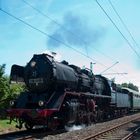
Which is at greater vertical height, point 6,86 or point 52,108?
point 6,86

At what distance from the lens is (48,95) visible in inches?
704

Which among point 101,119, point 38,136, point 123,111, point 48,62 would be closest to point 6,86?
point 101,119

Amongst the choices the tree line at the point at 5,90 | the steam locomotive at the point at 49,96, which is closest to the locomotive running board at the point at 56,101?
the steam locomotive at the point at 49,96

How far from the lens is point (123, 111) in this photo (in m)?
36.8

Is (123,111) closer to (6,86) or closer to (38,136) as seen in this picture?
(6,86)

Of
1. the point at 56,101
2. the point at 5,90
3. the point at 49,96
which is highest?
the point at 5,90

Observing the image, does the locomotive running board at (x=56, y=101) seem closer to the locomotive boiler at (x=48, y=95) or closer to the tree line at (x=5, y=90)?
the locomotive boiler at (x=48, y=95)

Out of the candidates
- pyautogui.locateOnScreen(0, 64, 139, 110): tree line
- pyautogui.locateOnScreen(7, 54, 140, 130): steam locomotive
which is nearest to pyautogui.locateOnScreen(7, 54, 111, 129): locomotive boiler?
pyautogui.locateOnScreen(7, 54, 140, 130): steam locomotive

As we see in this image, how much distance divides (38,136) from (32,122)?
9.19ft

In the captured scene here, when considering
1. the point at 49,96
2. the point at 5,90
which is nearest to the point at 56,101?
the point at 49,96

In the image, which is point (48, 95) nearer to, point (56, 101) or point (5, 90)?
point (56, 101)

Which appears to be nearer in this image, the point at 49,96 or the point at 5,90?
the point at 49,96

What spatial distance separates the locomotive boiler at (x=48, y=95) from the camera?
A: 1722 cm

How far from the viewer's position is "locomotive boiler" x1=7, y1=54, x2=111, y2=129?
17219mm
